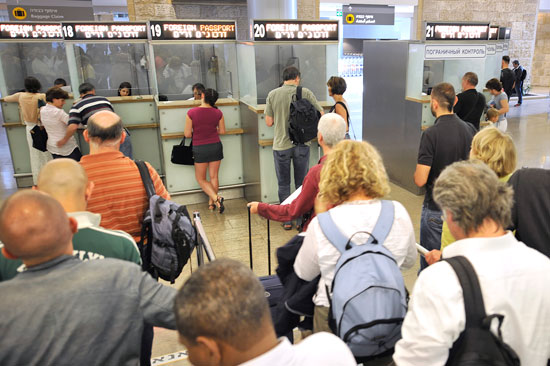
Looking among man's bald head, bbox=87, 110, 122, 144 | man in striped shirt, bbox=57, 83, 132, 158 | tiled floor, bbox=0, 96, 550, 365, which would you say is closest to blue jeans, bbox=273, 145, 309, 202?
tiled floor, bbox=0, 96, 550, 365

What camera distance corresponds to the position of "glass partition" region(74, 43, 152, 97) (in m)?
7.37

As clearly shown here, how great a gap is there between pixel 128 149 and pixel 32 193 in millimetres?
4208

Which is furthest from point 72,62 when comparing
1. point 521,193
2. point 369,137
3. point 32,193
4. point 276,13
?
point 521,193

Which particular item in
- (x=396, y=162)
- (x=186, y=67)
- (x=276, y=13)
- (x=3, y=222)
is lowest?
(x=396, y=162)

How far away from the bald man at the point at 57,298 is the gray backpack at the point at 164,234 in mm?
912

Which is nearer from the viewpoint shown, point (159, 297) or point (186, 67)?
point (159, 297)

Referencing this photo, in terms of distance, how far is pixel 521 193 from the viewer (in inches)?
82.7

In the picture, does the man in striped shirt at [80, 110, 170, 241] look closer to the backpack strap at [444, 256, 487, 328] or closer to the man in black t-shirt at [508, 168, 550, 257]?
the backpack strap at [444, 256, 487, 328]

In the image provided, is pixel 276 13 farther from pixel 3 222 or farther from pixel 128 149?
pixel 3 222

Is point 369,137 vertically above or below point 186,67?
below

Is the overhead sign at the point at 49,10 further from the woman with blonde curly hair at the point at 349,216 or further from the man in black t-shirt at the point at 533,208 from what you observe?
the man in black t-shirt at the point at 533,208

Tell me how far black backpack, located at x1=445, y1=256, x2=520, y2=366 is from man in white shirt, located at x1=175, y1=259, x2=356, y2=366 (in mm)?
507

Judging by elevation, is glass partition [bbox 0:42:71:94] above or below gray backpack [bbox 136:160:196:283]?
above

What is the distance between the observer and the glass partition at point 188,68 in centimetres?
716
